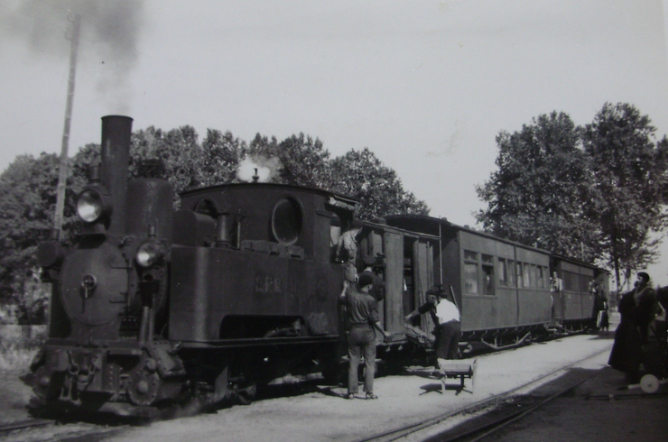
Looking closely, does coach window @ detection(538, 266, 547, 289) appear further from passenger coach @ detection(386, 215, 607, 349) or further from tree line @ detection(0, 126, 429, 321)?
tree line @ detection(0, 126, 429, 321)

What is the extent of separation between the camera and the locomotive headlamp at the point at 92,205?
20.6ft

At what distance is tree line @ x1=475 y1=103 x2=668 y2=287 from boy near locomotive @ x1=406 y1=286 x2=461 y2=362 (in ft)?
75.5

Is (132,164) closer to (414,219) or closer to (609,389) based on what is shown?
(414,219)

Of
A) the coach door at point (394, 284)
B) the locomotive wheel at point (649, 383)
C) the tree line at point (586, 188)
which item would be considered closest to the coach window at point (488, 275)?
the coach door at point (394, 284)

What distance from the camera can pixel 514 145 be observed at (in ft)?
129

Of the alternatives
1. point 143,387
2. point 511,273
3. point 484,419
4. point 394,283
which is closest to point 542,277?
point 511,273

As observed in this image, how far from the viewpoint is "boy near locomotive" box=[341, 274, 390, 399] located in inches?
320

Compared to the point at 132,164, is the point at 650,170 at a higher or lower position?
higher

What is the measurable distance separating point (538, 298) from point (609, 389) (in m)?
9.95

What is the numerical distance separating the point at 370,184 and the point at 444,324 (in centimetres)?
2408

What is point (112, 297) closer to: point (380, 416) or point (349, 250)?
point (380, 416)

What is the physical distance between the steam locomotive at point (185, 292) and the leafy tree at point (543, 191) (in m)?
28.2

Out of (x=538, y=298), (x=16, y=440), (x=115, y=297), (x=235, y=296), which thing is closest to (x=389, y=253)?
(x=235, y=296)

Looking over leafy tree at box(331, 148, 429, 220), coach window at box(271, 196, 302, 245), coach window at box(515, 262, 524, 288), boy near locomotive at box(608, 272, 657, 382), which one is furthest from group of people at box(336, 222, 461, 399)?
leafy tree at box(331, 148, 429, 220)
